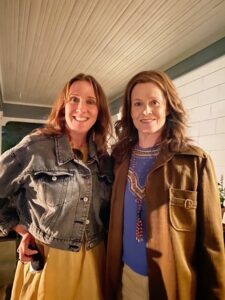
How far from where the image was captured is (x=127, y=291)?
1106mm

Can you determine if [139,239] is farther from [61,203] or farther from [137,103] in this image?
[137,103]

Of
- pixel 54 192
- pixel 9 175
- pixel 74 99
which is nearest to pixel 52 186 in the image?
pixel 54 192

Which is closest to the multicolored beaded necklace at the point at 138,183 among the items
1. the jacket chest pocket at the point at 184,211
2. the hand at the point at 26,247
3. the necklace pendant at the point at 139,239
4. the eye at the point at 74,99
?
the necklace pendant at the point at 139,239

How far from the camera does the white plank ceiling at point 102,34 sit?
1.89 meters

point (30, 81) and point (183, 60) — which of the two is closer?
point (183, 60)

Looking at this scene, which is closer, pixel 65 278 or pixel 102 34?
pixel 65 278

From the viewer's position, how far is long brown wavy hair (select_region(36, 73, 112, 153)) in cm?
126

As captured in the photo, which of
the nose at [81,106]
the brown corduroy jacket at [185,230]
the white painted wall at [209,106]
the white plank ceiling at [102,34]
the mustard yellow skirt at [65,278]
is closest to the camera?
the brown corduroy jacket at [185,230]

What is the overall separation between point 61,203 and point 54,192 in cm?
6

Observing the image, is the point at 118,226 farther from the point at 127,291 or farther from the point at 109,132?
the point at 109,132

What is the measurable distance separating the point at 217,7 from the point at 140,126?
1.33 m

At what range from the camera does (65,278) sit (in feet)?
3.51

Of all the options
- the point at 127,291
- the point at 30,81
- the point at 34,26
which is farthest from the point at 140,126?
the point at 30,81

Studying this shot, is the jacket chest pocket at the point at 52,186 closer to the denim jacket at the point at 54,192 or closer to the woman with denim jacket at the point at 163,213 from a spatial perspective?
the denim jacket at the point at 54,192
